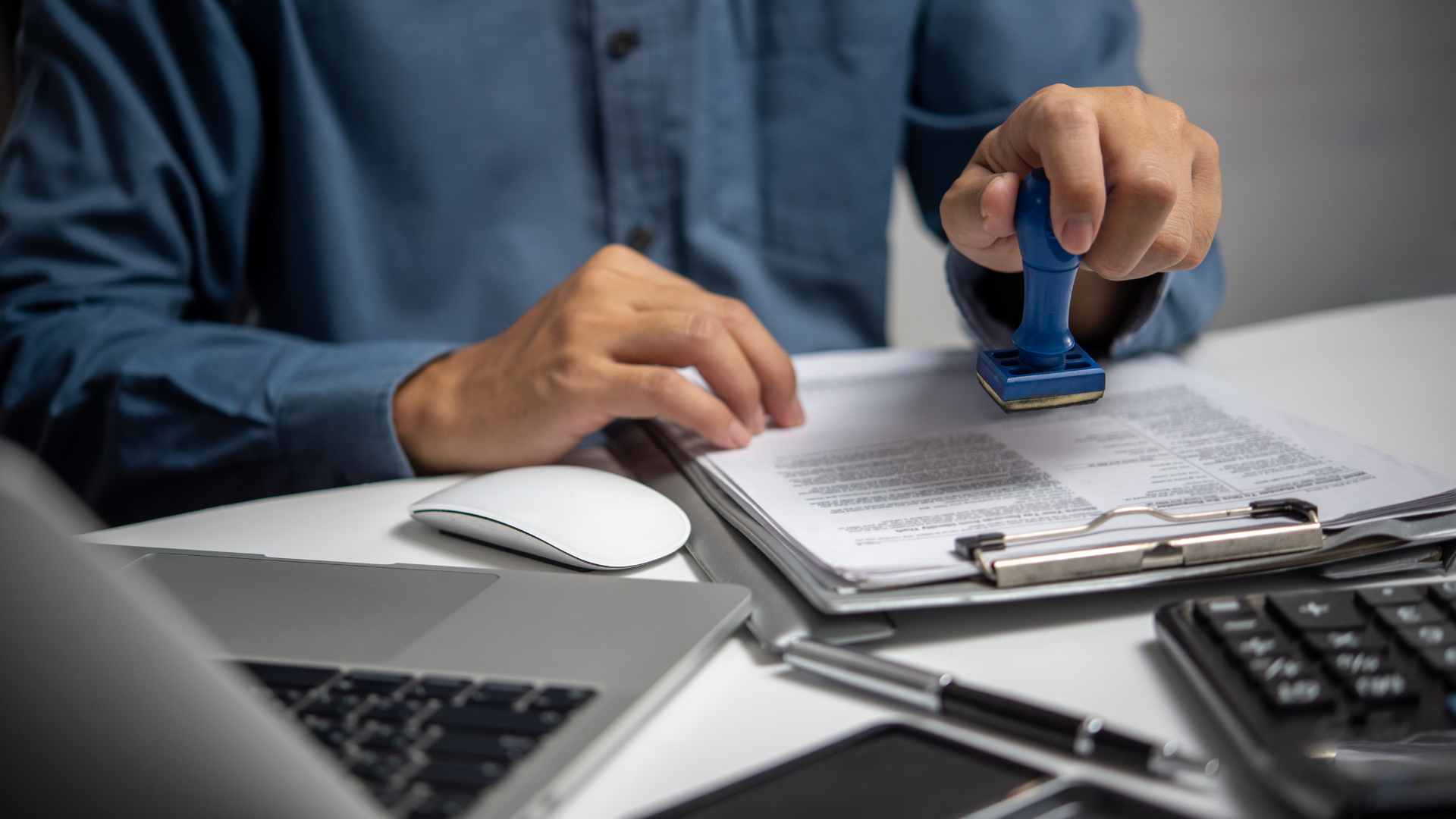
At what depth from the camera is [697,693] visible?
0.28 m

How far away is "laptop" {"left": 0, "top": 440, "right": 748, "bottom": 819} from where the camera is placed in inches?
6.5

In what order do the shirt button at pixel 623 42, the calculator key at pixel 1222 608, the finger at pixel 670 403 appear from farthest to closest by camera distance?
the shirt button at pixel 623 42 < the finger at pixel 670 403 < the calculator key at pixel 1222 608

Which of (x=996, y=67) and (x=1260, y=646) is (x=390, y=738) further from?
(x=996, y=67)

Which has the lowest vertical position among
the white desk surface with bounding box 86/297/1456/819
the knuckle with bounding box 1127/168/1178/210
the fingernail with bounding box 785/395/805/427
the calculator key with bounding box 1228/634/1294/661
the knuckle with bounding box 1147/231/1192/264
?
the white desk surface with bounding box 86/297/1456/819

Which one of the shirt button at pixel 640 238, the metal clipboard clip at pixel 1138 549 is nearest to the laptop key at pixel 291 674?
the metal clipboard clip at pixel 1138 549

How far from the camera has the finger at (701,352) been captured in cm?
46

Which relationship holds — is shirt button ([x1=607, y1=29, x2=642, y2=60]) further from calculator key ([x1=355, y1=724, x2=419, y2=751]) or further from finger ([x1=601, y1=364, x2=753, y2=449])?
calculator key ([x1=355, y1=724, x2=419, y2=751])

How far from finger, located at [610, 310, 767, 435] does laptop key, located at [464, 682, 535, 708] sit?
236mm

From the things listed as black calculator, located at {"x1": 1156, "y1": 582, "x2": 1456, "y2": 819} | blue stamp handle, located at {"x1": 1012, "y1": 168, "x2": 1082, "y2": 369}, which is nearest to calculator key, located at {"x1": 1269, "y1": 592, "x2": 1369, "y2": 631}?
black calculator, located at {"x1": 1156, "y1": 582, "x2": 1456, "y2": 819}

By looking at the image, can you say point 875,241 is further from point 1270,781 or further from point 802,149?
point 1270,781

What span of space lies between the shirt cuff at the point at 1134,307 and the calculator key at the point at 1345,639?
26cm

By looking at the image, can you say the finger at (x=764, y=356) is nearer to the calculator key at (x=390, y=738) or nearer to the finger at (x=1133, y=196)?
the finger at (x=1133, y=196)

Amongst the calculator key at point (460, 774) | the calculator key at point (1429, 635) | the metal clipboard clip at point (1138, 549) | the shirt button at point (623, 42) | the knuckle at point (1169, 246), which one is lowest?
the metal clipboard clip at point (1138, 549)

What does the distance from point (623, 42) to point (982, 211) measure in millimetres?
428
